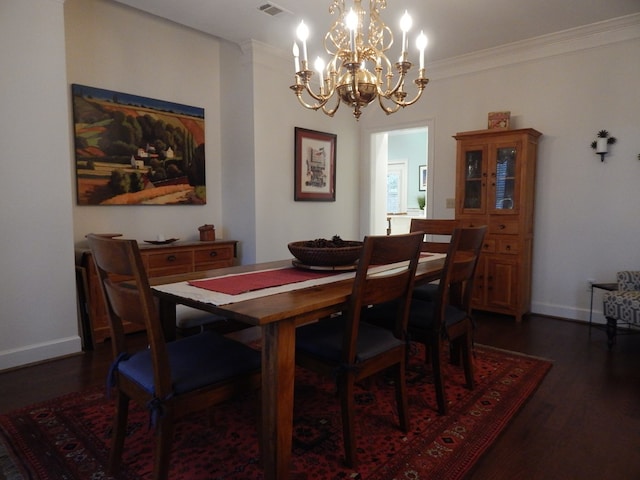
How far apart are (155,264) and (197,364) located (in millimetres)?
2017

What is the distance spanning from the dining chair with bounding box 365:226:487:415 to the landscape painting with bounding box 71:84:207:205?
241 centimetres

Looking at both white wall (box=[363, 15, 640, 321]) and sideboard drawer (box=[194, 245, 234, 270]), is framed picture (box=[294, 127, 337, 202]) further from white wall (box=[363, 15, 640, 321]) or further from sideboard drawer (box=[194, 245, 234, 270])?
white wall (box=[363, 15, 640, 321])

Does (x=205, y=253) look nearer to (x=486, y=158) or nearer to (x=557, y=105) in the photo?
(x=486, y=158)

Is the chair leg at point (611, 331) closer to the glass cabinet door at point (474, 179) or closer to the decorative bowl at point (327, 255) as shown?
the glass cabinet door at point (474, 179)

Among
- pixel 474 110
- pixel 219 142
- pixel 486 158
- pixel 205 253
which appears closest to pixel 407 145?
pixel 474 110

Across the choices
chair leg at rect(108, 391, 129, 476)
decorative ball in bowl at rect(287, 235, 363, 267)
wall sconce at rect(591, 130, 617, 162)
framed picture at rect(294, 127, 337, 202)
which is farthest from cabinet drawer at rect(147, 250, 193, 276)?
wall sconce at rect(591, 130, 617, 162)

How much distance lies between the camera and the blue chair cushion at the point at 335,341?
171 cm

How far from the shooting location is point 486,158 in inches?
154

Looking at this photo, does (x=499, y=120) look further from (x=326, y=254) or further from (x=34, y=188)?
(x=34, y=188)

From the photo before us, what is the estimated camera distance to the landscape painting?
3252 millimetres

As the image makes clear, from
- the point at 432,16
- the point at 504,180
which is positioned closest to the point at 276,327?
the point at 432,16

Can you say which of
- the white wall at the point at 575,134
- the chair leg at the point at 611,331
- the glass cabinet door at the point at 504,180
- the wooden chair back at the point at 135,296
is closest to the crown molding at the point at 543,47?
the white wall at the point at 575,134

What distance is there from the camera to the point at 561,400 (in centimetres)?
226

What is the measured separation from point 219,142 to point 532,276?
3.47 m
